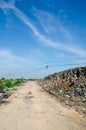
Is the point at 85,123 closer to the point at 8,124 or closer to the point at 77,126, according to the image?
the point at 77,126

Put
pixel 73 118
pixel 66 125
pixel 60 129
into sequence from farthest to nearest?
1. pixel 73 118
2. pixel 66 125
3. pixel 60 129

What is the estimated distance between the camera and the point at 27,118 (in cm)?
1747

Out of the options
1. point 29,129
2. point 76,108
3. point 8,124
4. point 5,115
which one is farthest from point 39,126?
point 76,108

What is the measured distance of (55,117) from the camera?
17453 mm

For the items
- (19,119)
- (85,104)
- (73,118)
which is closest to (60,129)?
(73,118)

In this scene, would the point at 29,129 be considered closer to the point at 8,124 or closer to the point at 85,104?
the point at 8,124

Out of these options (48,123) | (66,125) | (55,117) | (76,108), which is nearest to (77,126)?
(66,125)

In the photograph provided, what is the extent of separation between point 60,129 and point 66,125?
3.38 feet

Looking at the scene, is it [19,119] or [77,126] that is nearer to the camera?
[77,126]

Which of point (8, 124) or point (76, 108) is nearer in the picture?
point (8, 124)

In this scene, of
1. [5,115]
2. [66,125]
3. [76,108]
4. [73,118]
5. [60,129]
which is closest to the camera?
[60,129]

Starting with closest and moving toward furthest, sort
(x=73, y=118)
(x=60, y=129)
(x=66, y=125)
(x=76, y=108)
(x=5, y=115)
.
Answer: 1. (x=60, y=129)
2. (x=66, y=125)
3. (x=73, y=118)
4. (x=5, y=115)
5. (x=76, y=108)

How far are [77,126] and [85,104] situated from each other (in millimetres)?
7290

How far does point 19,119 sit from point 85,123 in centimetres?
473
